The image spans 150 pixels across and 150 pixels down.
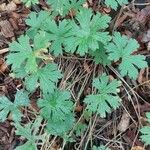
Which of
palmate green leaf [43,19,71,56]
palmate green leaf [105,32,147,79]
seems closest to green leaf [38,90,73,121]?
palmate green leaf [43,19,71,56]

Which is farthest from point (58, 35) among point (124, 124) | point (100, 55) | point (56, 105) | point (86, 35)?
point (124, 124)

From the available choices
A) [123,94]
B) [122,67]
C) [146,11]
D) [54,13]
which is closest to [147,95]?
[123,94]

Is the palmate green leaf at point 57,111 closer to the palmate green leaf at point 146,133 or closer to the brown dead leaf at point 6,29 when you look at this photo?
the palmate green leaf at point 146,133

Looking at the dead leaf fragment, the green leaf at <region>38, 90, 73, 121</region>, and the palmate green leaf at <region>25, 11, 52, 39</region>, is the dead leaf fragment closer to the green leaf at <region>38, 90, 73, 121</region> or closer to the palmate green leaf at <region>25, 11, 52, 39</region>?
the green leaf at <region>38, 90, 73, 121</region>

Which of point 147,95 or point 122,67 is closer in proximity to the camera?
point 122,67

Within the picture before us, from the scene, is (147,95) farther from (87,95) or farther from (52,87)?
(52,87)
